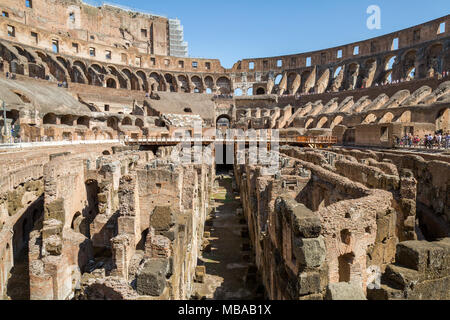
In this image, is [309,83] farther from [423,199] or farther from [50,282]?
[50,282]

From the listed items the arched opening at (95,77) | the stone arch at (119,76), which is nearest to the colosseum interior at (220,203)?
the arched opening at (95,77)

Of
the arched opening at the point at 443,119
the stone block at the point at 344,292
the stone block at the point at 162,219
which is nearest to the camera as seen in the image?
the stone block at the point at 344,292

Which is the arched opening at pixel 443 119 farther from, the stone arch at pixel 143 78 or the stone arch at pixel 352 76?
the stone arch at pixel 143 78

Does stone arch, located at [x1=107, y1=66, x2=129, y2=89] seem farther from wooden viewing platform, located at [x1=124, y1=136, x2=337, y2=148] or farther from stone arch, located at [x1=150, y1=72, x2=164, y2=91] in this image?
wooden viewing platform, located at [x1=124, y1=136, x2=337, y2=148]

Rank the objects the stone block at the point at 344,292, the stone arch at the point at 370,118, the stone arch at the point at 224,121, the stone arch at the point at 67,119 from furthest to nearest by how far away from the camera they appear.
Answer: the stone arch at the point at 224,121
the stone arch at the point at 67,119
the stone arch at the point at 370,118
the stone block at the point at 344,292

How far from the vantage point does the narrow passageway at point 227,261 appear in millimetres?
8156

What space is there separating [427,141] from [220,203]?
43.4 feet

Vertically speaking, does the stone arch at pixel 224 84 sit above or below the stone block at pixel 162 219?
above

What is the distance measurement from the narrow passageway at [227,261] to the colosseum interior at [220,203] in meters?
0.06

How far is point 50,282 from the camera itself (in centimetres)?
699

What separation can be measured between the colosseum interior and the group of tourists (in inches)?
22.2

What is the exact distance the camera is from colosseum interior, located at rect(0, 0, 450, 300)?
15.1 ft

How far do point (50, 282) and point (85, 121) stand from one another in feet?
101

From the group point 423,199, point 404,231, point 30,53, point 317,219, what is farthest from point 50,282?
point 30,53
